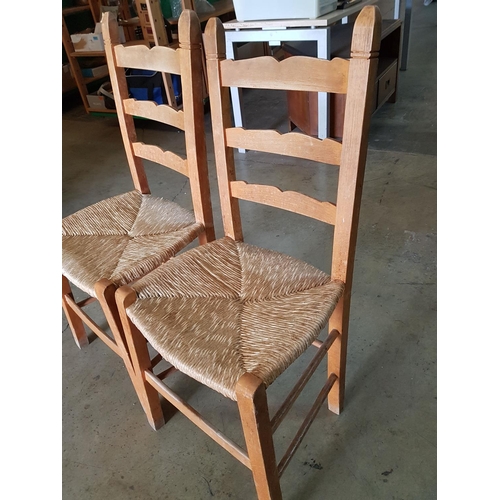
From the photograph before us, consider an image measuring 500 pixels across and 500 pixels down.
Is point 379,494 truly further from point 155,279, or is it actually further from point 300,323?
point 155,279

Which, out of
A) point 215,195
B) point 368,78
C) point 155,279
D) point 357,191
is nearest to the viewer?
point 368,78

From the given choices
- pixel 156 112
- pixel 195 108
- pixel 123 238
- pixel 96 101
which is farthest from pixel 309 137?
pixel 96 101

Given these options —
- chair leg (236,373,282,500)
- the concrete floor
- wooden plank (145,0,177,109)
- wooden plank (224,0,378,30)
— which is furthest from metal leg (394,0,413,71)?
chair leg (236,373,282,500)

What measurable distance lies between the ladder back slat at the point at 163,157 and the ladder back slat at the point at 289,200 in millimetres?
184

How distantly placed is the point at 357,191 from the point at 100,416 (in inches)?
40.0

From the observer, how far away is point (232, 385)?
0.74 meters

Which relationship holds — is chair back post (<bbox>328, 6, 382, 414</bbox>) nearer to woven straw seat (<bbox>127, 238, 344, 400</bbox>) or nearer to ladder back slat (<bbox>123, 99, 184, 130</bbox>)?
woven straw seat (<bbox>127, 238, 344, 400</bbox>)

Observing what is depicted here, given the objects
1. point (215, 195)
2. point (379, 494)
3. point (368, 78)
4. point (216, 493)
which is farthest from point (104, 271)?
point (215, 195)

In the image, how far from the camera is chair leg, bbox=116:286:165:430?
0.94m

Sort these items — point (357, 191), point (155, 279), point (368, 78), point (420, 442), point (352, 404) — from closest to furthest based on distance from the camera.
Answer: point (368, 78), point (357, 191), point (155, 279), point (420, 442), point (352, 404)

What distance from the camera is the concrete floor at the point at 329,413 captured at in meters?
1.07

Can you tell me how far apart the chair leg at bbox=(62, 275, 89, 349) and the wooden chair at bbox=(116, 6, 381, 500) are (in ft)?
1.51

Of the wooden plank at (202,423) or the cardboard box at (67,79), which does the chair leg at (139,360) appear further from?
the cardboard box at (67,79)

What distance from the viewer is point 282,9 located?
2150 millimetres
